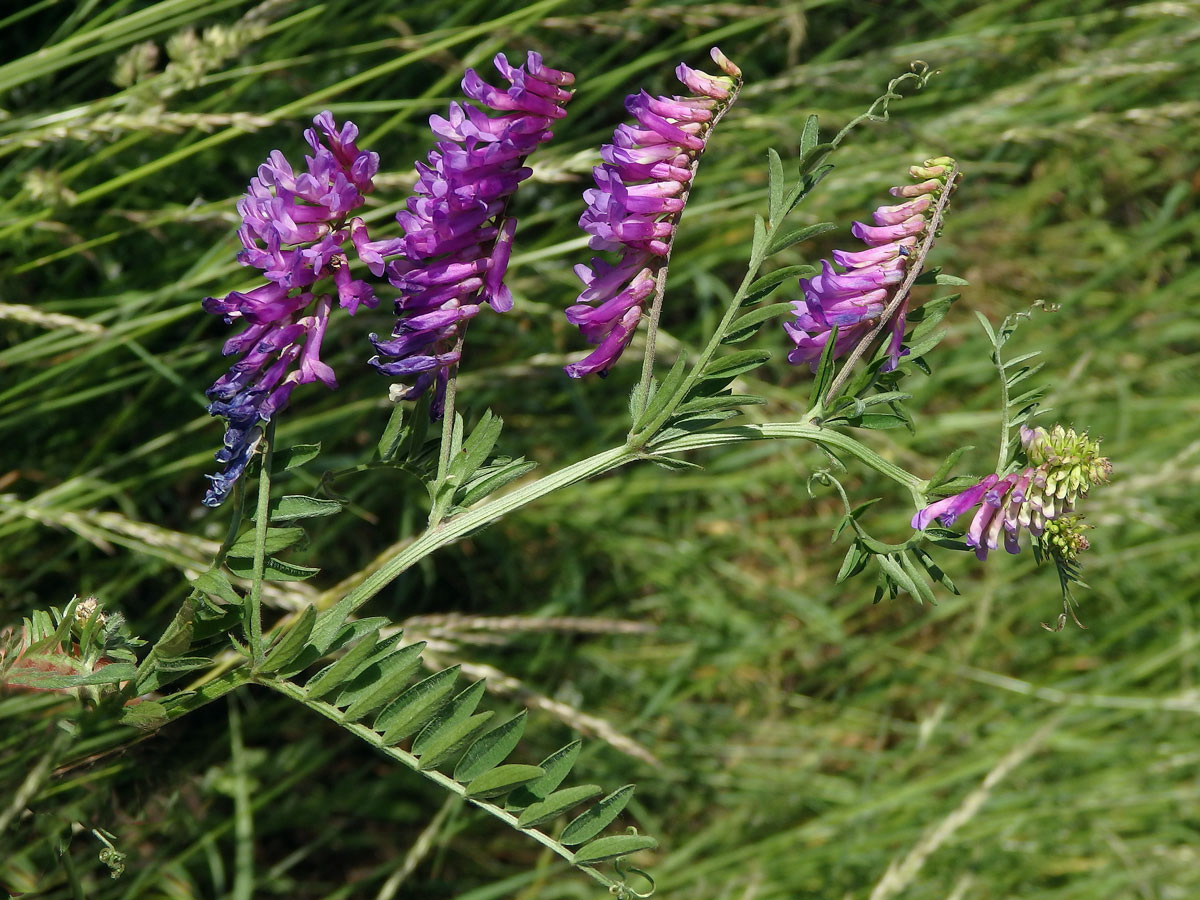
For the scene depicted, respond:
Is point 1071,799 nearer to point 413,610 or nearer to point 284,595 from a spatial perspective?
point 413,610

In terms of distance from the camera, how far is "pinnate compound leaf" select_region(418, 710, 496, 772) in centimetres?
117

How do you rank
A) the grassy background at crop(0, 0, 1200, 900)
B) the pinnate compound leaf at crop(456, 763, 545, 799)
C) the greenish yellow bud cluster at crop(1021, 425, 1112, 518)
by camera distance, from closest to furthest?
the greenish yellow bud cluster at crop(1021, 425, 1112, 518), the pinnate compound leaf at crop(456, 763, 545, 799), the grassy background at crop(0, 0, 1200, 900)

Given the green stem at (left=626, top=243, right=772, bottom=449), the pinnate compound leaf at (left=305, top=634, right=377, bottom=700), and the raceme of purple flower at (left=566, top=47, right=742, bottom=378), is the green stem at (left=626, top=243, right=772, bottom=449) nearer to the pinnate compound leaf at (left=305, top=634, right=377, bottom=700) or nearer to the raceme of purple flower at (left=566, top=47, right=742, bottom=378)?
the raceme of purple flower at (left=566, top=47, right=742, bottom=378)

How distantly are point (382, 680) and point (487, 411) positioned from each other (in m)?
0.32

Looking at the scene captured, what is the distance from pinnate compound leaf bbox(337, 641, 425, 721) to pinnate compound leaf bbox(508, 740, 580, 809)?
0.19 meters

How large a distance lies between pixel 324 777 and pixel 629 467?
1.09m

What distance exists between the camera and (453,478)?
1.15m

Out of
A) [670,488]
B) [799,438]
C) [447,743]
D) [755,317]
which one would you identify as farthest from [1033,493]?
[670,488]

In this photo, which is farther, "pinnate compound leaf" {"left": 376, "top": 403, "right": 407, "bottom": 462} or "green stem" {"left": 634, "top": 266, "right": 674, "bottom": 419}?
"pinnate compound leaf" {"left": 376, "top": 403, "right": 407, "bottom": 462}

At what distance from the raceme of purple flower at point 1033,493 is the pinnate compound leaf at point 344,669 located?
1.91 feet

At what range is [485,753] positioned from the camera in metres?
1.21

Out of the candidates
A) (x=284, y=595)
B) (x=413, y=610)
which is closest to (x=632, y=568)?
(x=413, y=610)

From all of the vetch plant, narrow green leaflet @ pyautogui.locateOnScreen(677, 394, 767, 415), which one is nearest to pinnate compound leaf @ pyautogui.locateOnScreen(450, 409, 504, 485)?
the vetch plant

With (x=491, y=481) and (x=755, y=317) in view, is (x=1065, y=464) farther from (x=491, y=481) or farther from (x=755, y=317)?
(x=491, y=481)
